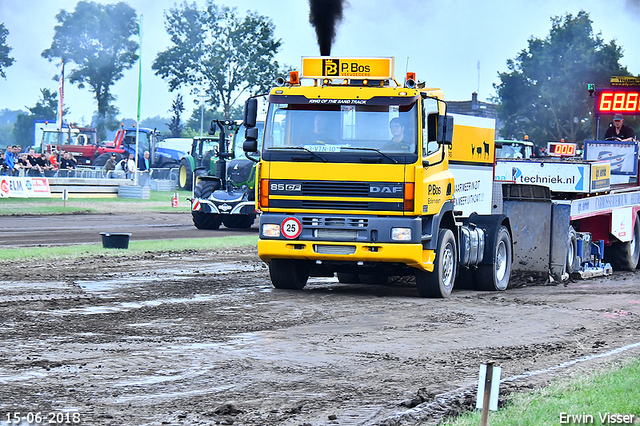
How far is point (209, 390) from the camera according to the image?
6.98 m

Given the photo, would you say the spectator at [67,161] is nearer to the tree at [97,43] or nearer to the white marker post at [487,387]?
the tree at [97,43]

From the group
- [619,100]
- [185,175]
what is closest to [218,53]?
[185,175]

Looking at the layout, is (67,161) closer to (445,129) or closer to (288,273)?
(288,273)

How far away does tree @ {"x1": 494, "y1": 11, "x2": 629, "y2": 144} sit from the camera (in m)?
72.1

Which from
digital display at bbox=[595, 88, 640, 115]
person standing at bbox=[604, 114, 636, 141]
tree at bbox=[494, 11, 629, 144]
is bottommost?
person standing at bbox=[604, 114, 636, 141]

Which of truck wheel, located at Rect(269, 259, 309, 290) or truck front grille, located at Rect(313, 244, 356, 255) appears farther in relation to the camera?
truck wheel, located at Rect(269, 259, 309, 290)

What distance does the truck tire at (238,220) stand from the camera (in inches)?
1097

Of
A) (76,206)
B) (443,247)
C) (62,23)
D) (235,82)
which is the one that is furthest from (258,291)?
(62,23)

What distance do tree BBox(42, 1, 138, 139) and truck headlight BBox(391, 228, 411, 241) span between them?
6698cm

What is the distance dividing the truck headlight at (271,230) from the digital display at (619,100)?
11.5 metres

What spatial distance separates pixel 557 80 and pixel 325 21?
196 ft

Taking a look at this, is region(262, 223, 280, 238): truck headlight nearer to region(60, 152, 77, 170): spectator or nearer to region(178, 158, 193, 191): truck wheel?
region(60, 152, 77, 170): spectator

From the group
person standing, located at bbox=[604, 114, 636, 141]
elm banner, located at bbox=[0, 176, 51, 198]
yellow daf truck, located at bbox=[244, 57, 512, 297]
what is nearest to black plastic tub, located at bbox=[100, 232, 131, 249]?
yellow daf truck, located at bbox=[244, 57, 512, 297]

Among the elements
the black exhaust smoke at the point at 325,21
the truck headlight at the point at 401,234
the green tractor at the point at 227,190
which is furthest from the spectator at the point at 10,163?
the truck headlight at the point at 401,234
